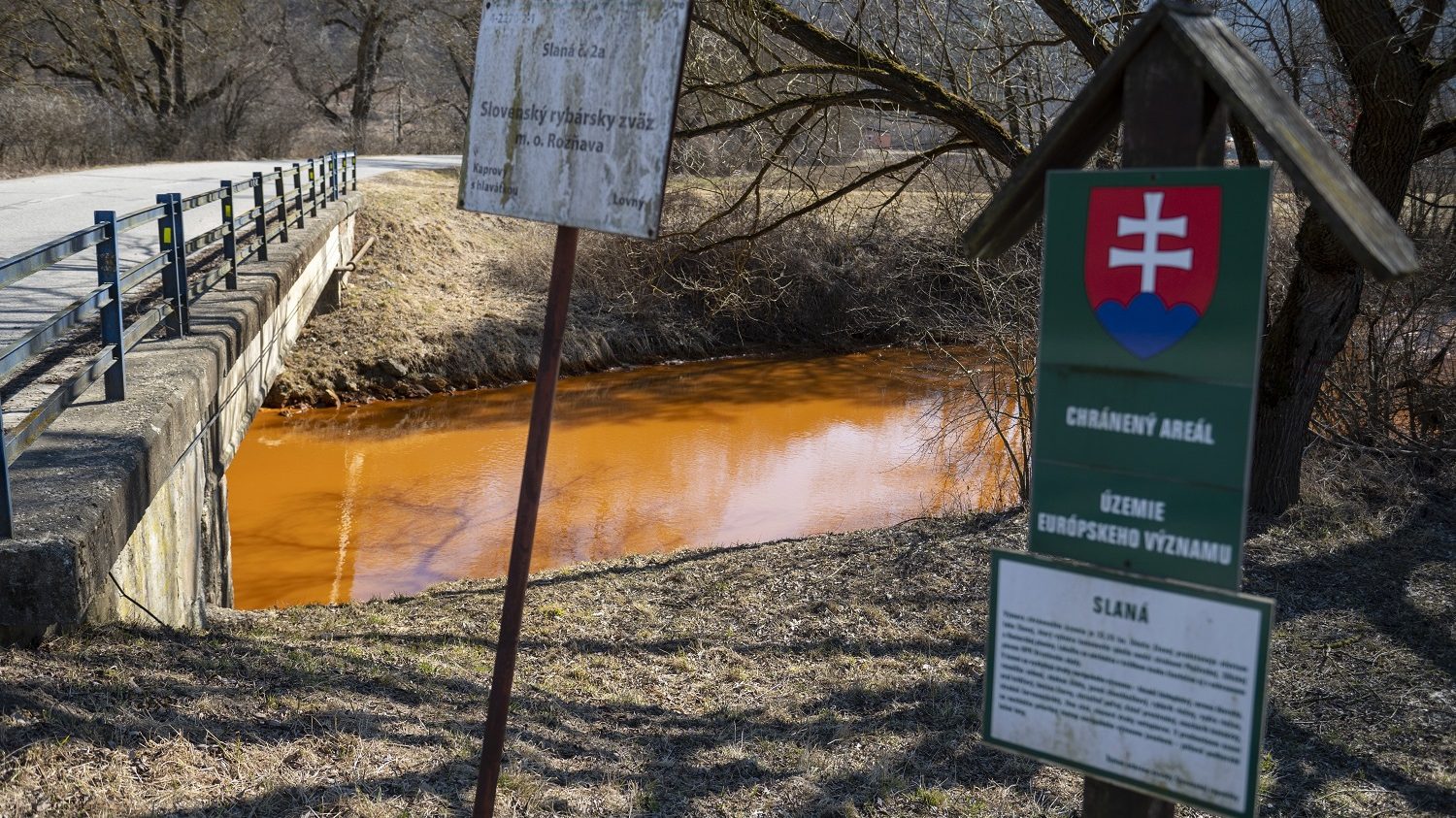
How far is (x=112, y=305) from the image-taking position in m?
6.08

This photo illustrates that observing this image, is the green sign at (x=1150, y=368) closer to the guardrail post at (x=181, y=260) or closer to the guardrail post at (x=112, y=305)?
the guardrail post at (x=112, y=305)

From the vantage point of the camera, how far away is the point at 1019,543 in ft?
28.2

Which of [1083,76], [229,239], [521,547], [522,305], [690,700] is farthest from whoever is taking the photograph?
[522,305]

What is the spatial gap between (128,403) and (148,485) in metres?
0.87

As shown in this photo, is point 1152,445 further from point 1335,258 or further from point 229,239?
point 229,239

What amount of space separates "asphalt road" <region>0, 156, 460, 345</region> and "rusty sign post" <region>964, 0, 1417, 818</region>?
6558mm

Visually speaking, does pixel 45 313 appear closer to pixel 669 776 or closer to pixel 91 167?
pixel 669 776

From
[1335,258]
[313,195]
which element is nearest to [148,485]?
[1335,258]

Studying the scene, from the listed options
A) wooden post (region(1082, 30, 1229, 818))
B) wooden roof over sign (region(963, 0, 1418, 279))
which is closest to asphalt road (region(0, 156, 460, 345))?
wooden roof over sign (region(963, 0, 1418, 279))

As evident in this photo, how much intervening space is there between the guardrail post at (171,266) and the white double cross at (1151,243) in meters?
6.63

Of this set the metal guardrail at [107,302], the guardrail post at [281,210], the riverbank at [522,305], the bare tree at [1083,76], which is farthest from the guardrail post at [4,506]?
the riverbank at [522,305]

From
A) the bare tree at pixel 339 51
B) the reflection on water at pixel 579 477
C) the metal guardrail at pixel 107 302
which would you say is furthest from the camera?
the bare tree at pixel 339 51

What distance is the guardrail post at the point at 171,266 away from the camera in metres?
7.52

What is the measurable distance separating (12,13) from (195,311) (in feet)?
68.6
